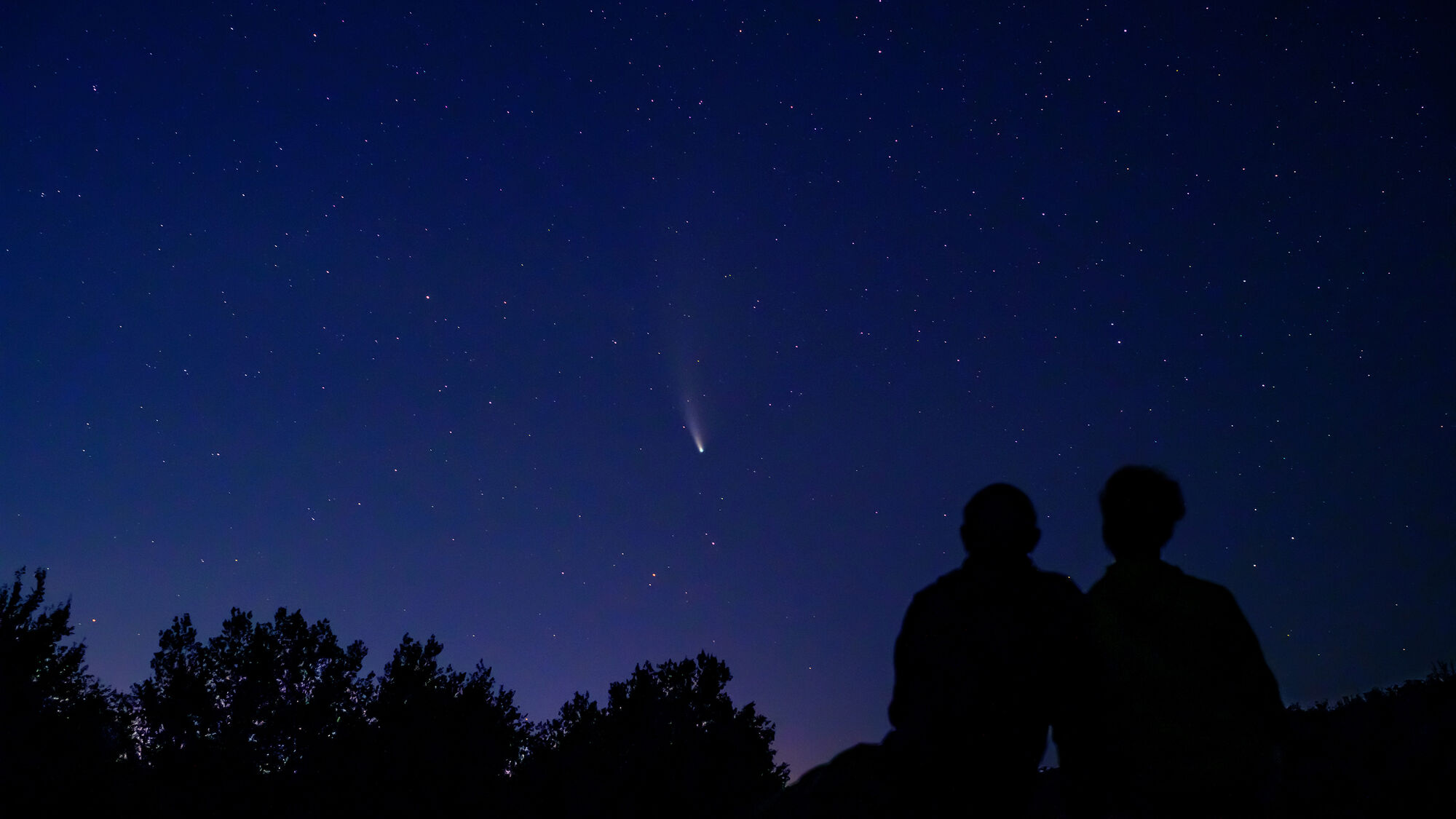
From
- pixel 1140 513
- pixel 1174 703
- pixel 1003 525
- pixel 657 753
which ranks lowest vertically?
pixel 1174 703

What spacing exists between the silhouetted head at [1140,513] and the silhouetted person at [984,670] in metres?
0.46

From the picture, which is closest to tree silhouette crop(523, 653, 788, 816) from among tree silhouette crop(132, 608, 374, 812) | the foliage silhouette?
tree silhouette crop(132, 608, 374, 812)

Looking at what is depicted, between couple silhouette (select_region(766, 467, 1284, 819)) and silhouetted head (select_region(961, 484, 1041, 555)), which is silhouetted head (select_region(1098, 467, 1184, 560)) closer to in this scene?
couple silhouette (select_region(766, 467, 1284, 819))

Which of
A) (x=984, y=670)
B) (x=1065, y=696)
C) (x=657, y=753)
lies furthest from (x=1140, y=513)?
(x=657, y=753)

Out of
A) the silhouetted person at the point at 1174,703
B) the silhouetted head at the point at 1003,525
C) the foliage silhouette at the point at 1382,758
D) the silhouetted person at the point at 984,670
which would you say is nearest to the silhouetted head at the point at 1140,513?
the silhouetted person at the point at 1174,703

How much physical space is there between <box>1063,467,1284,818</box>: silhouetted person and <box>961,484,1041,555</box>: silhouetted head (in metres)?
0.48

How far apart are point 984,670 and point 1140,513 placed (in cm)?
104

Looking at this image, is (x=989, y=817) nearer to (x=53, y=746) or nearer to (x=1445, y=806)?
(x=1445, y=806)

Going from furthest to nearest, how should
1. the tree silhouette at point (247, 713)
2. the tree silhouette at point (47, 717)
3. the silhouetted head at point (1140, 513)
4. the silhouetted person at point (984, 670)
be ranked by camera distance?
1. the tree silhouette at point (247, 713)
2. the tree silhouette at point (47, 717)
3. the silhouetted head at point (1140, 513)
4. the silhouetted person at point (984, 670)

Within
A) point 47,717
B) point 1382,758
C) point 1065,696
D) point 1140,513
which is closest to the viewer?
point 1065,696

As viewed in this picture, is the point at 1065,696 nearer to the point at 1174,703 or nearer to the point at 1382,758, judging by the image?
the point at 1174,703

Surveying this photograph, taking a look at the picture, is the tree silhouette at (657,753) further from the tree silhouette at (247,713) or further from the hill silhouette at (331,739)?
the tree silhouette at (247,713)

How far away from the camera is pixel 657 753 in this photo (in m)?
43.0

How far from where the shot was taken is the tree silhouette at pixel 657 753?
4028cm
